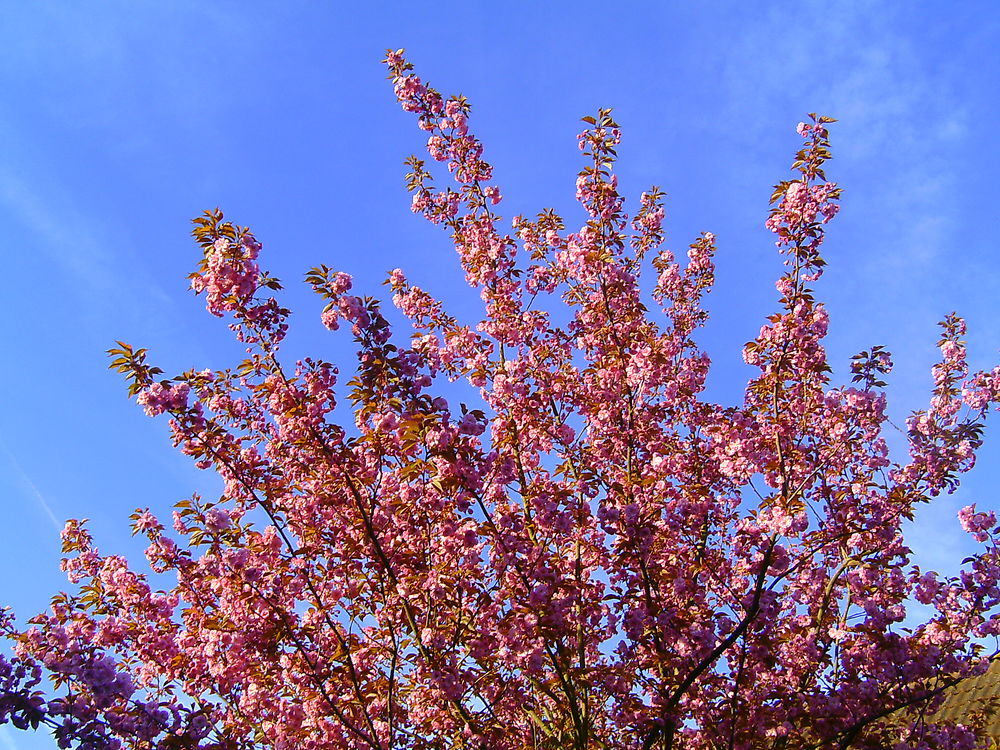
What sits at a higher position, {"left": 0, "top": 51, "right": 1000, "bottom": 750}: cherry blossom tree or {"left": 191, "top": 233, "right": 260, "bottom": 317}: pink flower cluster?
{"left": 191, "top": 233, "right": 260, "bottom": 317}: pink flower cluster

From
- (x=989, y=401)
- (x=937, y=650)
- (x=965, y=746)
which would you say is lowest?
(x=965, y=746)

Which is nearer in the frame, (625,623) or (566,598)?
(566,598)

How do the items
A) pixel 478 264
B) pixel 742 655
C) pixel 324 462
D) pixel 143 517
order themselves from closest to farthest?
1. pixel 324 462
2. pixel 742 655
3. pixel 143 517
4. pixel 478 264

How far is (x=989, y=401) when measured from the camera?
7223 millimetres

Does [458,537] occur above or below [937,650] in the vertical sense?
above

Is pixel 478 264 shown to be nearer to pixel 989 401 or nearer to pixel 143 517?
pixel 143 517

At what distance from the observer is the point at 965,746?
21.2 feet

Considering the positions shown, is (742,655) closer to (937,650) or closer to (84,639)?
(937,650)

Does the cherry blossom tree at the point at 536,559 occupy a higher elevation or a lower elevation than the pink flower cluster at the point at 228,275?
lower

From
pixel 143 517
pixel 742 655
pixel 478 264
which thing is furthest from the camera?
pixel 478 264

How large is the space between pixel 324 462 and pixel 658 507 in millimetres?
2925

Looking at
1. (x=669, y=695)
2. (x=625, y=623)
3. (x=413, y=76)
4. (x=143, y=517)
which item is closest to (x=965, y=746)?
(x=669, y=695)

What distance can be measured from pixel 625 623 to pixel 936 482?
3.01 metres

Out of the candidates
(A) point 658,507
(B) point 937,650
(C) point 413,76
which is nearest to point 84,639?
(A) point 658,507
